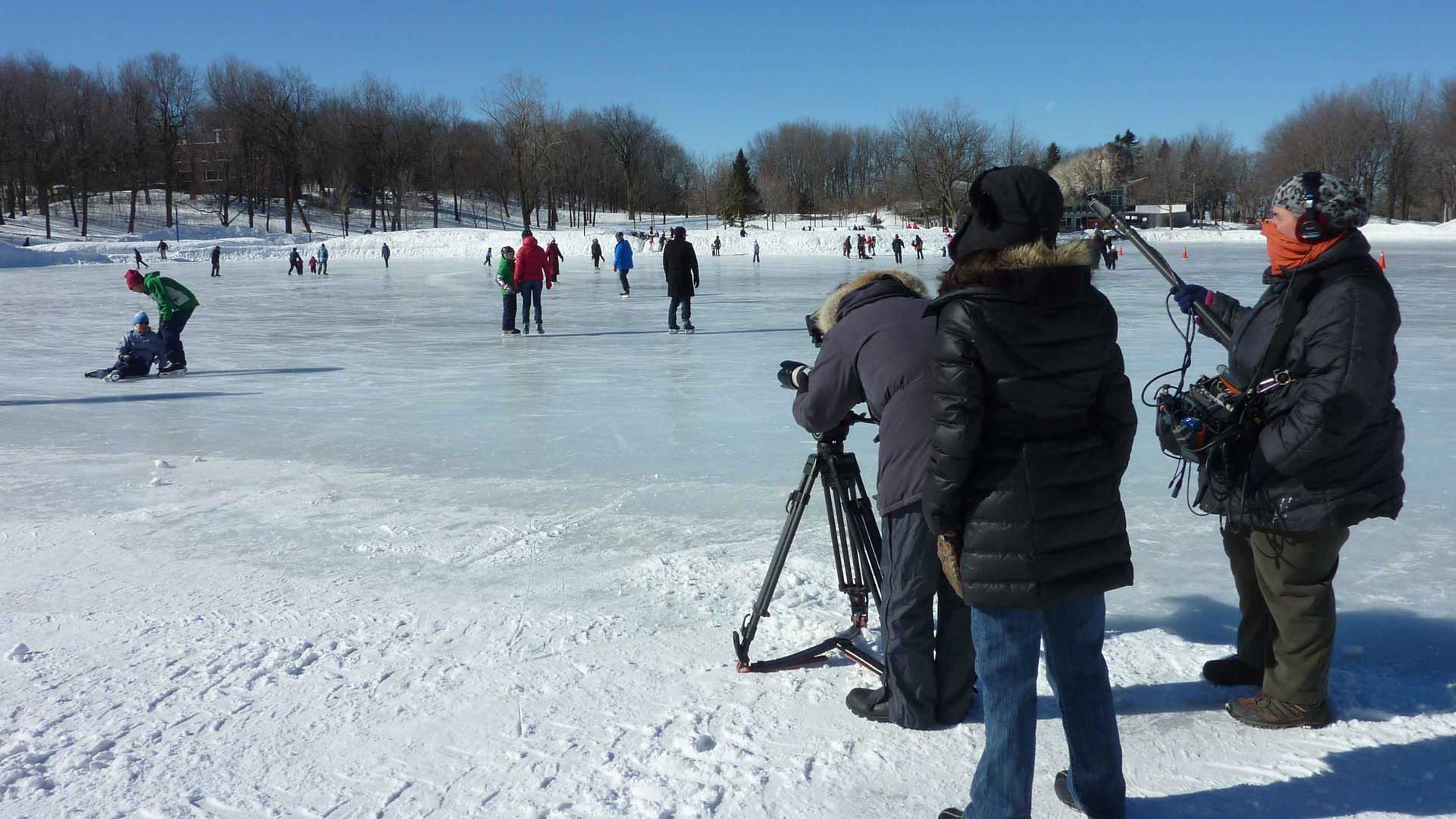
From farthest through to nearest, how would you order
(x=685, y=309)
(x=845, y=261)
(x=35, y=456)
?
(x=845, y=261) → (x=685, y=309) → (x=35, y=456)

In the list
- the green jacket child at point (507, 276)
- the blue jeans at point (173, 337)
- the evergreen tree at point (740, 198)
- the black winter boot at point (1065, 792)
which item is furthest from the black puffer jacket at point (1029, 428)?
the evergreen tree at point (740, 198)

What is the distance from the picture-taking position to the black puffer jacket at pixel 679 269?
46.7 feet

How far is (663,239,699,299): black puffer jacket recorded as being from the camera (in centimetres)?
1423

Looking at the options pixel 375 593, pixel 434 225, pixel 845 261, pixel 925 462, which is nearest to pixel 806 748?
pixel 925 462

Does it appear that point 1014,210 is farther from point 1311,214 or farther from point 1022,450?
point 1311,214

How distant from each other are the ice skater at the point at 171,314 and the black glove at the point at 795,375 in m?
9.77

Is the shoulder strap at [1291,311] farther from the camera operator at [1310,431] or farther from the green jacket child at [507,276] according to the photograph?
the green jacket child at [507,276]

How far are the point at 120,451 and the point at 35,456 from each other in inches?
21.5

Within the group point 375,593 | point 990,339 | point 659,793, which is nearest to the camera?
point 990,339

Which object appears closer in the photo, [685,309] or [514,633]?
[514,633]

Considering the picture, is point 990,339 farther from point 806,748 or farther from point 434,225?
point 434,225

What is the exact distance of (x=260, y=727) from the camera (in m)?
3.06

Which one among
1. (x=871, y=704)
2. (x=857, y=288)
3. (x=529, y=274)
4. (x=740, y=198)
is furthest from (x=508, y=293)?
(x=740, y=198)

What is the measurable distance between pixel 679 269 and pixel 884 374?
11732mm
